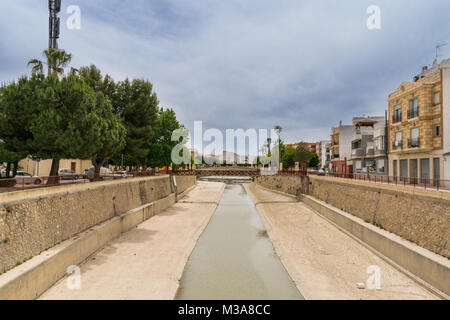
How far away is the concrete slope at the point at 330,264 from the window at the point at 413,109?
1837 cm

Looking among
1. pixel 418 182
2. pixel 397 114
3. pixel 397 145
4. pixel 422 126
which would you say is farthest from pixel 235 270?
pixel 397 114

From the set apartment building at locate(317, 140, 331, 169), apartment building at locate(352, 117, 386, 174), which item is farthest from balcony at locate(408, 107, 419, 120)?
apartment building at locate(317, 140, 331, 169)

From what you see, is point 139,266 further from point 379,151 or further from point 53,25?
point 379,151

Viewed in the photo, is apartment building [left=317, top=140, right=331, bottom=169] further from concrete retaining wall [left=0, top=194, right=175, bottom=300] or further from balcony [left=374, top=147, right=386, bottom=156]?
concrete retaining wall [left=0, top=194, right=175, bottom=300]

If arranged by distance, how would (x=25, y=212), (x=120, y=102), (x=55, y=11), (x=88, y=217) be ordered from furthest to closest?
(x=120, y=102)
(x=55, y=11)
(x=88, y=217)
(x=25, y=212)

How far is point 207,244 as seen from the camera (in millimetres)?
22328

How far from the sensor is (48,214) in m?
13.7

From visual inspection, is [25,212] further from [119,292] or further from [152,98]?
[152,98]

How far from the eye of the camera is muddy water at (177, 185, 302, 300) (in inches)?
512

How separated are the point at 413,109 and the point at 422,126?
2856 millimetres

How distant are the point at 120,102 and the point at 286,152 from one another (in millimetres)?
92563

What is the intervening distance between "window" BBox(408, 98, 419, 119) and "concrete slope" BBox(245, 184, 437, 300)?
60.3ft

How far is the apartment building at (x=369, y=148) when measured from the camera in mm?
44625
